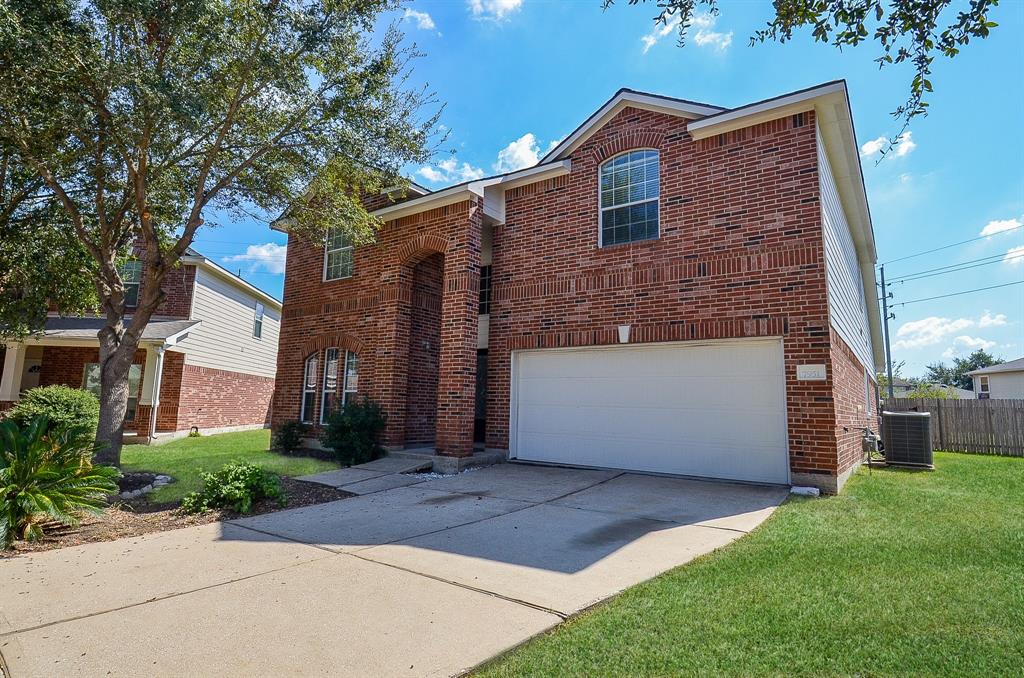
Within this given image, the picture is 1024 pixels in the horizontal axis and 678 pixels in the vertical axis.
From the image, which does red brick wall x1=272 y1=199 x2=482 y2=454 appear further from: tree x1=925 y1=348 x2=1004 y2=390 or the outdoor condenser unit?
tree x1=925 y1=348 x2=1004 y2=390

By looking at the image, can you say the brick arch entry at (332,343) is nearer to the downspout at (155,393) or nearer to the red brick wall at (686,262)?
the red brick wall at (686,262)

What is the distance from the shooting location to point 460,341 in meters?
10.6

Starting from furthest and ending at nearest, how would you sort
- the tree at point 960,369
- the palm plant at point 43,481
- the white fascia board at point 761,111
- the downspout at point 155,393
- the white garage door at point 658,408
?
the tree at point 960,369 → the downspout at point 155,393 → the white garage door at point 658,408 → the white fascia board at point 761,111 → the palm plant at point 43,481

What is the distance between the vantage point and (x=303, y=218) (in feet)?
35.6

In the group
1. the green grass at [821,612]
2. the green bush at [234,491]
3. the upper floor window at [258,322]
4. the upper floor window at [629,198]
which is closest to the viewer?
the green grass at [821,612]

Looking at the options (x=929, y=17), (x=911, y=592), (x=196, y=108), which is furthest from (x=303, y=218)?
(x=911, y=592)

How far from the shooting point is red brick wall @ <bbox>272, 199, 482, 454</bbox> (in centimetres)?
1065

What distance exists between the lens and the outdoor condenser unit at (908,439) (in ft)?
36.0

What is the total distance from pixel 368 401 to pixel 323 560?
6.82 m

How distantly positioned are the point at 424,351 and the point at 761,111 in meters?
8.28

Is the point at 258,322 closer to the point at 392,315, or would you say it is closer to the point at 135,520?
the point at 392,315

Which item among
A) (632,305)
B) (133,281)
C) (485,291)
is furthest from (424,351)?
(133,281)

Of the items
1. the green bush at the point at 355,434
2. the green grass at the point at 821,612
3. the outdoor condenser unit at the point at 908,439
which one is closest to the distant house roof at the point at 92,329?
the green bush at the point at 355,434

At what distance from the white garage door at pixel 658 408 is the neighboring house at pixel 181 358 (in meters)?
11.7
